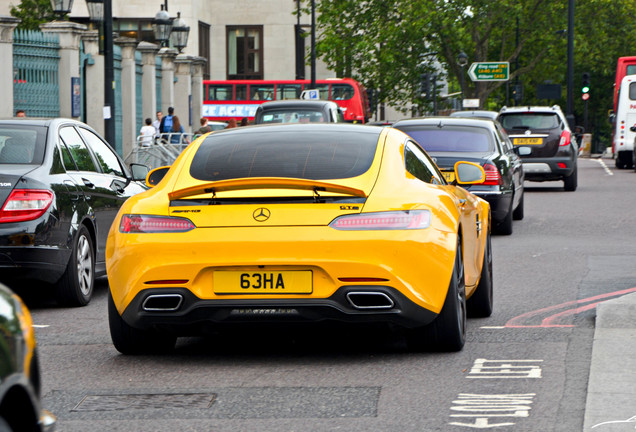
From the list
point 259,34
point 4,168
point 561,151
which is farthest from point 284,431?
point 259,34

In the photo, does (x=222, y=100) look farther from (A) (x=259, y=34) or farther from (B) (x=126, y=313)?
(B) (x=126, y=313)

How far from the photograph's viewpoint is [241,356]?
7488 mm

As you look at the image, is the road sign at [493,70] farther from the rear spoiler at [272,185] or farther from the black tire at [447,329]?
the rear spoiler at [272,185]

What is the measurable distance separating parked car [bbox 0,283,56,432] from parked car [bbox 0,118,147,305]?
5789mm

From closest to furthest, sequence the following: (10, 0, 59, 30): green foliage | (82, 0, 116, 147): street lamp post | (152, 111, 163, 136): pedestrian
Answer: (82, 0, 116, 147): street lamp post < (152, 111, 163, 136): pedestrian < (10, 0, 59, 30): green foliage

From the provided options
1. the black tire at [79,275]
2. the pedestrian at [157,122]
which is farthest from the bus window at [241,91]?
the black tire at [79,275]

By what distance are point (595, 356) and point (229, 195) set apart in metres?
2.13

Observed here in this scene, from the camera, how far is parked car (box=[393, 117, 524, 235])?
1623cm

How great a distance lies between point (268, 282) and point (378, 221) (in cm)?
66

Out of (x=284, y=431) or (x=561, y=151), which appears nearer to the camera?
(x=284, y=431)

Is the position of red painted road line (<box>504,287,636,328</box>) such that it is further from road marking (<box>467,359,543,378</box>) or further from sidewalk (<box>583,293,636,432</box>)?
road marking (<box>467,359,543,378</box>)

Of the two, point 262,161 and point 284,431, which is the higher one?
point 262,161

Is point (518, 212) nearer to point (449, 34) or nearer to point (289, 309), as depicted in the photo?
point (289, 309)

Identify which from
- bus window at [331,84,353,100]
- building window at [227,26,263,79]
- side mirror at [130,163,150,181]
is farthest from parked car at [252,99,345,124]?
building window at [227,26,263,79]
